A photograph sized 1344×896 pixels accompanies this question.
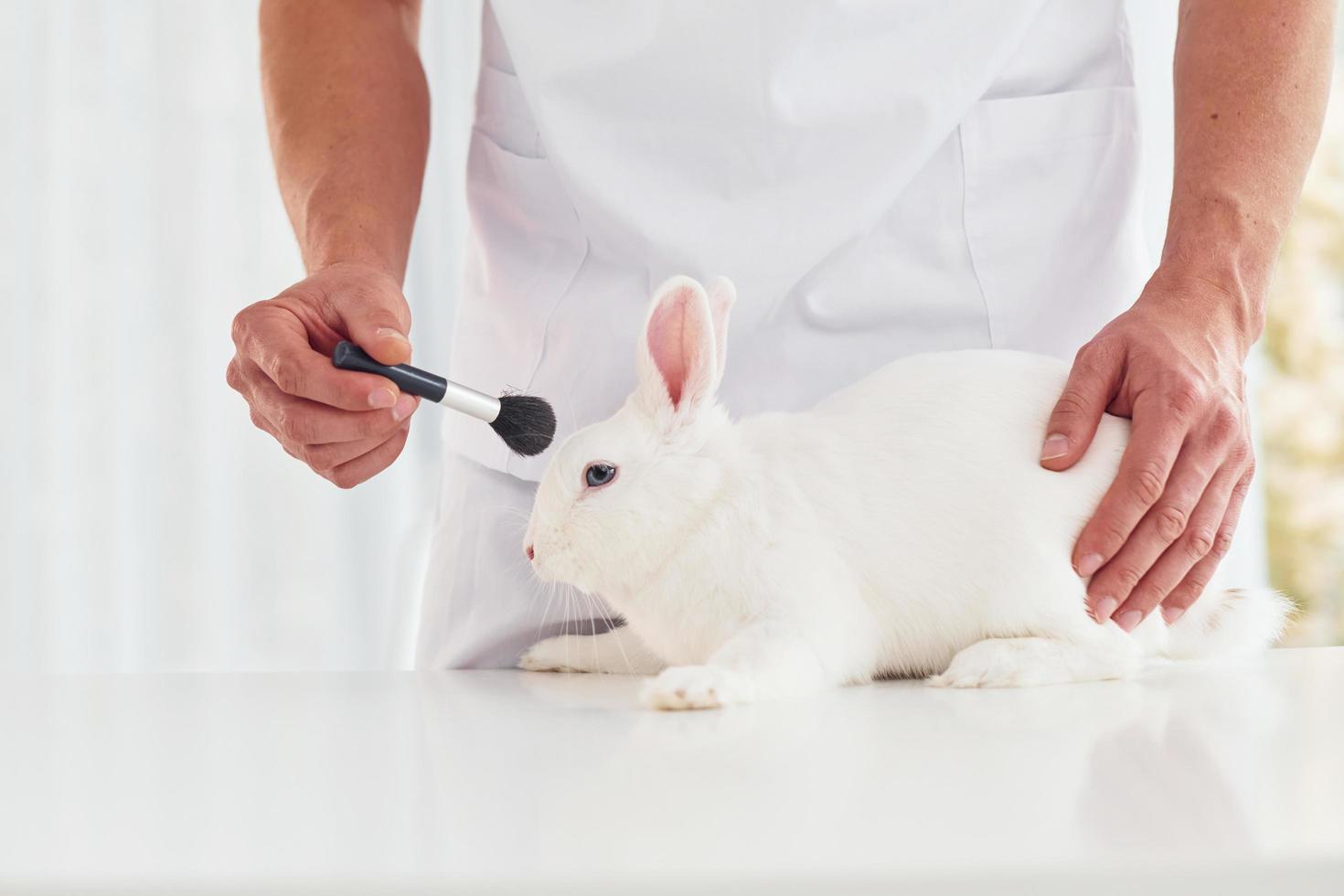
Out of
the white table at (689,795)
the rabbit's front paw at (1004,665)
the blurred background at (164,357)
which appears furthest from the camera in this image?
the blurred background at (164,357)

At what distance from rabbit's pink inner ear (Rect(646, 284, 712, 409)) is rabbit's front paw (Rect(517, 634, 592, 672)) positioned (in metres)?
0.26

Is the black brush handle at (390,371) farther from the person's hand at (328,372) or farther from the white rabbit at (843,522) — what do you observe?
the white rabbit at (843,522)

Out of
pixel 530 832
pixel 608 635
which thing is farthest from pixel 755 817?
A: pixel 608 635

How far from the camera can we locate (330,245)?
1309 millimetres

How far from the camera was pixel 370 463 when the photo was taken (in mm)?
1178

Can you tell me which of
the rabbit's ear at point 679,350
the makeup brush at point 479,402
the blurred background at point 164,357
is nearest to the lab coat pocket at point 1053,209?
the rabbit's ear at point 679,350

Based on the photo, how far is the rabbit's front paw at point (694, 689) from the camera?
2.67ft

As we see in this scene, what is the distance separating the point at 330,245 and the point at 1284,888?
1.12m

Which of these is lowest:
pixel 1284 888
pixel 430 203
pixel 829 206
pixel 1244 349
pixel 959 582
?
pixel 1284 888

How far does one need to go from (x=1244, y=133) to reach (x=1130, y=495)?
0.47 metres

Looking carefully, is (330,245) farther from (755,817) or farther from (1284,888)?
(1284,888)

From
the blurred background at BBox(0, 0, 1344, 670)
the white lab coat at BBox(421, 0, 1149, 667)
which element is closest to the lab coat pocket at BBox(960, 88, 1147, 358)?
the white lab coat at BBox(421, 0, 1149, 667)

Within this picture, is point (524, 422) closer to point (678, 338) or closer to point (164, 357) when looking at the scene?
point (678, 338)

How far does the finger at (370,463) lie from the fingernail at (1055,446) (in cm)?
58
